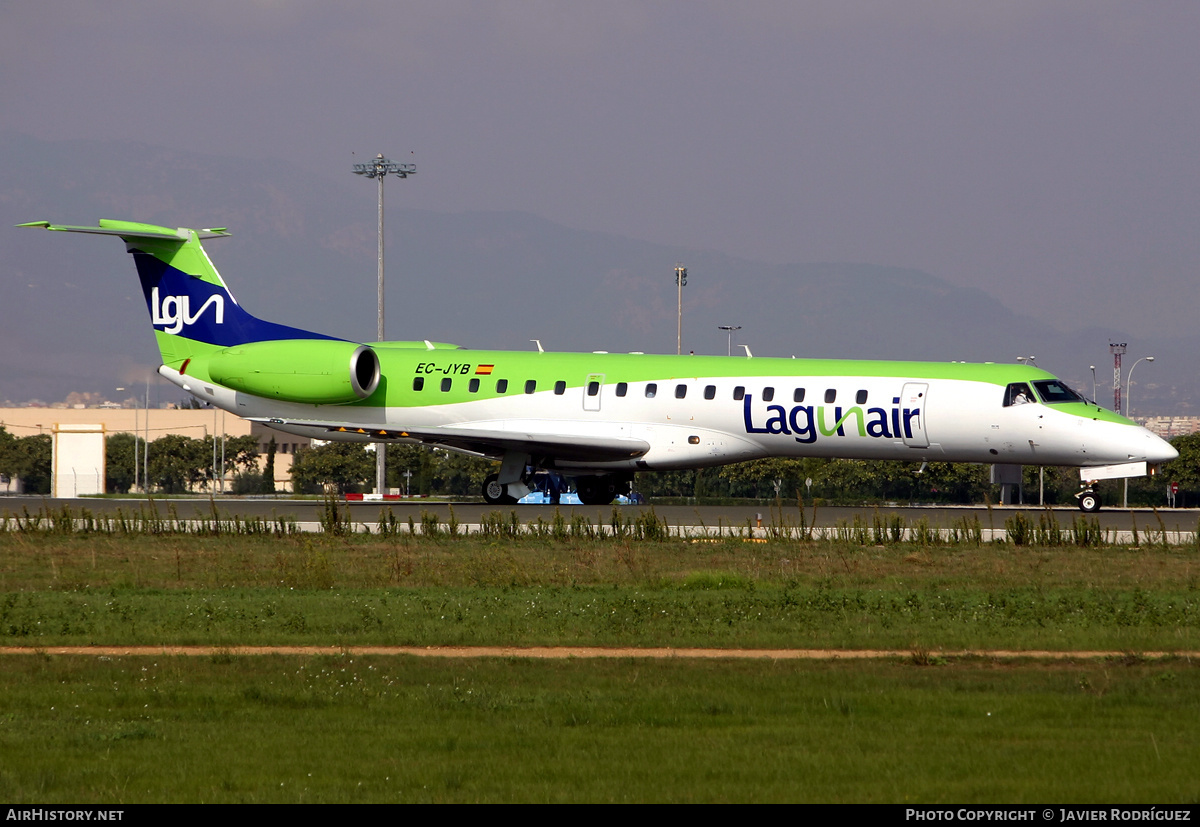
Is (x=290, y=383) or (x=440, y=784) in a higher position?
(x=290, y=383)

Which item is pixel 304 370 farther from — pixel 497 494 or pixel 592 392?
pixel 592 392

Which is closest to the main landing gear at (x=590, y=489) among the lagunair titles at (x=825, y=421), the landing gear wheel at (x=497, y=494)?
the landing gear wheel at (x=497, y=494)

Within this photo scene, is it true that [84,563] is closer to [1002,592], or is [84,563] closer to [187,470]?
[1002,592]

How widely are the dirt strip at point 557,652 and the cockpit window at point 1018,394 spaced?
19195 millimetres

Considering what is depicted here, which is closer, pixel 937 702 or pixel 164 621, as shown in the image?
pixel 937 702

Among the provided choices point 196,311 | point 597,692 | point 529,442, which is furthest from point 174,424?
point 597,692

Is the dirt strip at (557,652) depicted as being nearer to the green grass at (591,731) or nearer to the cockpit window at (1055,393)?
the green grass at (591,731)

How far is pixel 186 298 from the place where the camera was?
3844cm

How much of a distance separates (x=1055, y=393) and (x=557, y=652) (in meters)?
21.9

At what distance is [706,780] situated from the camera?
8016mm

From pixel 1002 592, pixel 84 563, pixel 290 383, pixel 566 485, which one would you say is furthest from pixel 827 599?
pixel 566 485

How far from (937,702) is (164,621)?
27.5ft

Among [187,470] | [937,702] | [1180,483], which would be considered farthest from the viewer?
[187,470]

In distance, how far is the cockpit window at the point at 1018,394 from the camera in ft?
102
